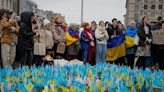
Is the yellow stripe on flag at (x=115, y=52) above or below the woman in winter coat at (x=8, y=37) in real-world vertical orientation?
below

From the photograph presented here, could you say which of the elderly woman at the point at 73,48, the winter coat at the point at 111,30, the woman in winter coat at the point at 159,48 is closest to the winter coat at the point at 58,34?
the elderly woman at the point at 73,48

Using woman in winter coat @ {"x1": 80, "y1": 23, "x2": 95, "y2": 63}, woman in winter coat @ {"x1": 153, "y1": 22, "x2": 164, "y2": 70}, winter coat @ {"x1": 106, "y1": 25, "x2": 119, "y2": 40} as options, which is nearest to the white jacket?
woman in winter coat @ {"x1": 80, "y1": 23, "x2": 95, "y2": 63}

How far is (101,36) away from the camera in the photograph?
39.2 ft

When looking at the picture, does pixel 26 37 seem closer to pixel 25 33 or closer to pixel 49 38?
pixel 25 33

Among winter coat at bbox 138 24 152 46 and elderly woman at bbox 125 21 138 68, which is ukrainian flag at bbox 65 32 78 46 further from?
winter coat at bbox 138 24 152 46

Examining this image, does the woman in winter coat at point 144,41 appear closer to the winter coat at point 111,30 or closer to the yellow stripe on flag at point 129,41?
the yellow stripe on flag at point 129,41

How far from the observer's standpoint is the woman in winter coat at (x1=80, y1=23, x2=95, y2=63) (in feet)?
39.5

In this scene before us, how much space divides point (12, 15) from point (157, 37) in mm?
4481

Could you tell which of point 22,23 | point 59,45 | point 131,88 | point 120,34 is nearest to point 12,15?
point 22,23

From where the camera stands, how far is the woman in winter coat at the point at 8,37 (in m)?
9.28

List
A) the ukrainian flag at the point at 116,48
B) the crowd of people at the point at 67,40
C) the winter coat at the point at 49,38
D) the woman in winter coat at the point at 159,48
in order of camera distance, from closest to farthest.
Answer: the crowd of people at the point at 67,40 → the winter coat at the point at 49,38 → the woman in winter coat at the point at 159,48 → the ukrainian flag at the point at 116,48

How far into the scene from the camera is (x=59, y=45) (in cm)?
1155

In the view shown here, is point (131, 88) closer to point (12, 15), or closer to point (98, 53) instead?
point (12, 15)

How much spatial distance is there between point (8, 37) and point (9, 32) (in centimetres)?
12
